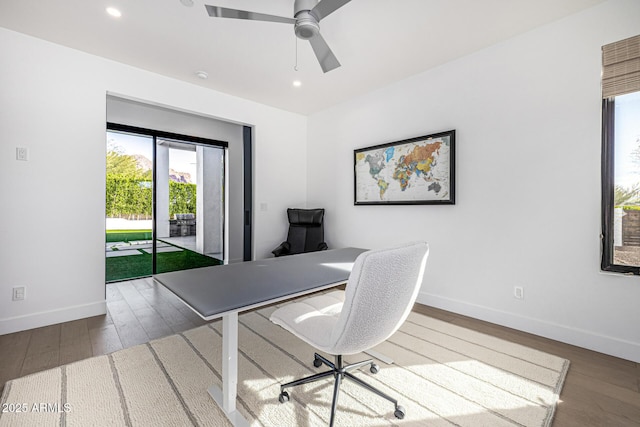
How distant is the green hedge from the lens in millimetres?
3936

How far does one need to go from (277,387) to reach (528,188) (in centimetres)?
259

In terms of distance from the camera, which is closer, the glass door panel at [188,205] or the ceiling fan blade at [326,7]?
the ceiling fan blade at [326,7]

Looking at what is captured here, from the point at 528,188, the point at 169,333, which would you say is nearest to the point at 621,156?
the point at 528,188

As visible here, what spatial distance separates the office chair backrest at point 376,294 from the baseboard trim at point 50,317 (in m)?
2.89

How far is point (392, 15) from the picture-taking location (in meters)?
A: 2.24

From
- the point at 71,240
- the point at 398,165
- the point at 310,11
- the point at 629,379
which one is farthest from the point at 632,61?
the point at 71,240

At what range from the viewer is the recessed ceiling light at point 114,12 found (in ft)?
7.16

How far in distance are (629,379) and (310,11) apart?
3174 mm

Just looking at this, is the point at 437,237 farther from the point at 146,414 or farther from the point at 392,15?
the point at 146,414

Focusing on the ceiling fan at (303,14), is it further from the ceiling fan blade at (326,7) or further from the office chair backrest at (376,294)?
the office chair backrest at (376,294)

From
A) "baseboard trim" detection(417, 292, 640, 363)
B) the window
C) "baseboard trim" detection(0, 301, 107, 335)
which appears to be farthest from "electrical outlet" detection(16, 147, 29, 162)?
the window

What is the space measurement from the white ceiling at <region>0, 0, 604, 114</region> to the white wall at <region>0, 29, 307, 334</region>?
20cm

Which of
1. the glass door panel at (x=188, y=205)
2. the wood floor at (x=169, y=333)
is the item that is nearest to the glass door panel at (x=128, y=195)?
the glass door panel at (x=188, y=205)

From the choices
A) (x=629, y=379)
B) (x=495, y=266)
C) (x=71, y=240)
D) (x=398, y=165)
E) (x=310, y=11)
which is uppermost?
(x=310, y=11)
